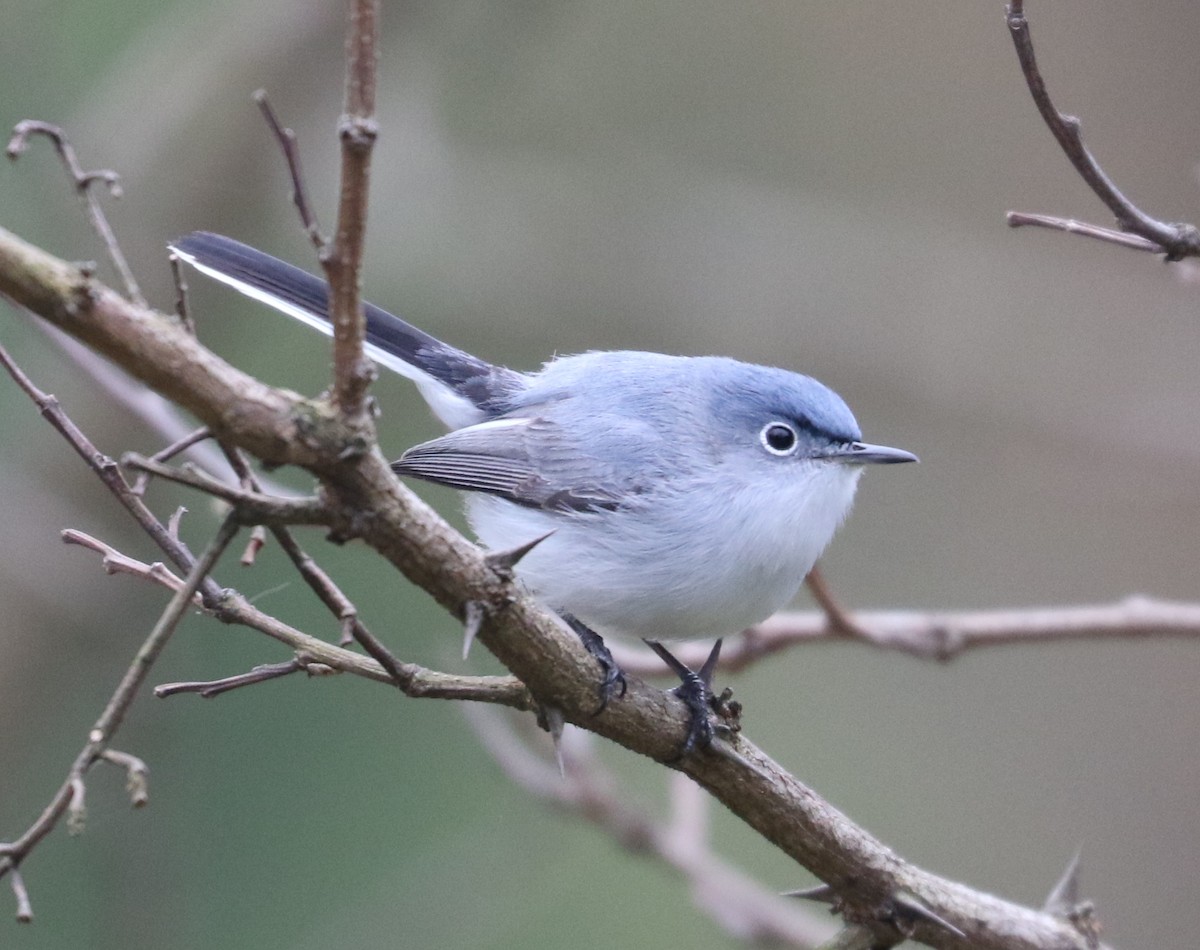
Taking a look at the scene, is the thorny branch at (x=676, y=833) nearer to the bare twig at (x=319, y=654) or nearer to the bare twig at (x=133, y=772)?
the bare twig at (x=319, y=654)

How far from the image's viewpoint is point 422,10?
18.6ft

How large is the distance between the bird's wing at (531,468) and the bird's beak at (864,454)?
0.44 m

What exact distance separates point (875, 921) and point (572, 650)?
29.5 inches

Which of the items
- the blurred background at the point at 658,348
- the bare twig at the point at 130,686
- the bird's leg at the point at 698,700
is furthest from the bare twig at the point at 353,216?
the blurred background at the point at 658,348

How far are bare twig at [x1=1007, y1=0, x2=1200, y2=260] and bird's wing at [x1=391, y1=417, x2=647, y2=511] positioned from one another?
1.37m

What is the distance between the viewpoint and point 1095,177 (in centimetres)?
164

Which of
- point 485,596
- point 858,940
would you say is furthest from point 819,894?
point 485,596

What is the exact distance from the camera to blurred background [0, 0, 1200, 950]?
16.2 ft

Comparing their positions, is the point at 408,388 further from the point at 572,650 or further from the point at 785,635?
Answer: the point at 572,650

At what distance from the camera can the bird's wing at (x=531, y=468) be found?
2873mm

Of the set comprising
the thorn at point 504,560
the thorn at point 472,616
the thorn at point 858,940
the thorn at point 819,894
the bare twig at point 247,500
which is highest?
the bare twig at point 247,500

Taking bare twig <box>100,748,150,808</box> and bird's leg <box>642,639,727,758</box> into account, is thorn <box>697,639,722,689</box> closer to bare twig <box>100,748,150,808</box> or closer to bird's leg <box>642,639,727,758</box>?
bird's leg <box>642,639,727,758</box>

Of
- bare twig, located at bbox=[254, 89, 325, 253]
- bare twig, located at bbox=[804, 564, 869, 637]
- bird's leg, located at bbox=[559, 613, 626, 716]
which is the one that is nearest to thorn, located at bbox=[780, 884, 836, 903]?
bird's leg, located at bbox=[559, 613, 626, 716]

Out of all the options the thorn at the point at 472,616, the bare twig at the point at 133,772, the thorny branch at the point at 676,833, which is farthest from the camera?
the thorny branch at the point at 676,833
